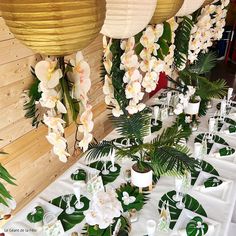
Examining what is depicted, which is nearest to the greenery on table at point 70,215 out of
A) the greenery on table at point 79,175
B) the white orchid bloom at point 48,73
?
the greenery on table at point 79,175

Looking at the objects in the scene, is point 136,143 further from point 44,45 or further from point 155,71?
point 44,45

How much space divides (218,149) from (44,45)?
5.68 ft

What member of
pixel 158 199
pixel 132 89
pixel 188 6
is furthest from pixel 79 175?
pixel 188 6

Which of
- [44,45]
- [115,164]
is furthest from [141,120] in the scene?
[44,45]

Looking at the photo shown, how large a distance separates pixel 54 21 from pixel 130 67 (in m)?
0.91

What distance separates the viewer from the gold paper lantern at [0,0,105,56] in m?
0.67

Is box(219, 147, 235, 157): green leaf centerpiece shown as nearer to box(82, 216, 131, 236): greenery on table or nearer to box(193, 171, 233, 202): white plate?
box(193, 171, 233, 202): white plate

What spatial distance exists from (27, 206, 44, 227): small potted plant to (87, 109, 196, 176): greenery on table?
1.41 ft

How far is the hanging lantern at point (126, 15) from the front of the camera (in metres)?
1.02

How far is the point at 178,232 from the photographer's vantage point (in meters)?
1.44

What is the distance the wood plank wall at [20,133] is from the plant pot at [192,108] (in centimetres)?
94

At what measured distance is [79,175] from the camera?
1.87m

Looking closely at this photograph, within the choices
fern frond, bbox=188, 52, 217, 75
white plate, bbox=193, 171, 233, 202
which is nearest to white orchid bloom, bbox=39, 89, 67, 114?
white plate, bbox=193, 171, 233, 202

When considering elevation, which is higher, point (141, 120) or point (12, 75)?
point (12, 75)
